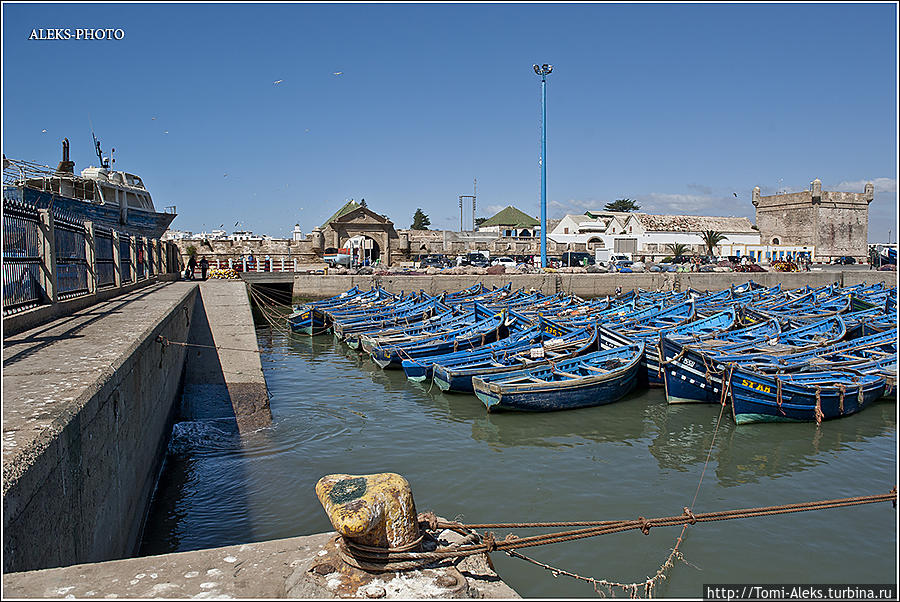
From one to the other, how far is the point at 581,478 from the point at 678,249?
164ft

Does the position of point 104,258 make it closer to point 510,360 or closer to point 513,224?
point 510,360

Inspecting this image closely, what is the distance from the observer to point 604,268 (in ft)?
147

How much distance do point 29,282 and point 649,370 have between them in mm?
12910

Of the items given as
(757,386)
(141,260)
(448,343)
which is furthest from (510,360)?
(141,260)

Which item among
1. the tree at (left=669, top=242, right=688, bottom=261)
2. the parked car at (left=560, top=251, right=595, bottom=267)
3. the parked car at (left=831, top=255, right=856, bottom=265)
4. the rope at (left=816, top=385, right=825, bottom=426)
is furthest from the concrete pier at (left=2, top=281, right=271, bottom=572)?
the parked car at (left=831, top=255, right=856, bottom=265)

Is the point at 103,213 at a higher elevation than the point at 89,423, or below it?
higher

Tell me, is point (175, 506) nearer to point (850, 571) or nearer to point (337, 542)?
point (337, 542)

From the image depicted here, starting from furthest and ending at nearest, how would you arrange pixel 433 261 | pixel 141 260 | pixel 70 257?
1. pixel 433 261
2. pixel 141 260
3. pixel 70 257

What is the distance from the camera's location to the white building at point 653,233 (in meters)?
59.5

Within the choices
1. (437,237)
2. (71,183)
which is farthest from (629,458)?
(437,237)

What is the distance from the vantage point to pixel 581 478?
31.5ft

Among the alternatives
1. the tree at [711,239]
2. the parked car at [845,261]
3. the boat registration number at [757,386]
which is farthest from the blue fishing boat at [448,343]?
the parked car at [845,261]

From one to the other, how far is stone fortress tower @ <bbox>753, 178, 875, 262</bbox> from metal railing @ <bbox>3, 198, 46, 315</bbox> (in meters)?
65.9

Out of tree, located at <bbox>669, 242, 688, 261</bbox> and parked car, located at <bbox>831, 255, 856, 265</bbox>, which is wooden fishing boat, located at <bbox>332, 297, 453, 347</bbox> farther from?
parked car, located at <bbox>831, 255, 856, 265</bbox>
